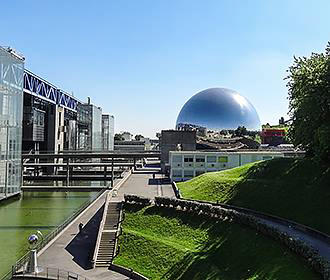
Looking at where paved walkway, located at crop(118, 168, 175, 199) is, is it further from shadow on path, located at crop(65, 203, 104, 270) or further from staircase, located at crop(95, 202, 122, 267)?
shadow on path, located at crop(65, 203, 104, 270)

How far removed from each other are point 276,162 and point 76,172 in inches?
2502

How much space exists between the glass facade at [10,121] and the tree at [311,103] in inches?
1400

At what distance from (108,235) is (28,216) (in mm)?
18106

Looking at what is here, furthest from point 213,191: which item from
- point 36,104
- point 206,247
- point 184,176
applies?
point 36,104

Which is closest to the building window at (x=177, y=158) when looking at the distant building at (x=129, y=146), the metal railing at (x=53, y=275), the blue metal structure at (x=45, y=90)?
the metal railing at (x=53, y=275)

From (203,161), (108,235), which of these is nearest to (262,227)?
(108,235)

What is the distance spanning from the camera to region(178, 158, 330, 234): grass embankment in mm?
29320

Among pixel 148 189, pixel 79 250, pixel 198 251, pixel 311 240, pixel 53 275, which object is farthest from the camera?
pixel 148 189

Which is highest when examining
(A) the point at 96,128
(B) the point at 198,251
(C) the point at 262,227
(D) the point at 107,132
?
(A) the point at 96,128

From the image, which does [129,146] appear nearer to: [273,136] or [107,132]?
[107,132]

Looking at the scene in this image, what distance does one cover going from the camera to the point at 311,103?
3006 centimetres

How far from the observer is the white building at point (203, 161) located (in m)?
56.9

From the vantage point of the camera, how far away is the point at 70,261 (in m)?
26.3

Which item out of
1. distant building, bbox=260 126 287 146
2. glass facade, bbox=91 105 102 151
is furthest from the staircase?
distant building, bbox=260 126 287 146
